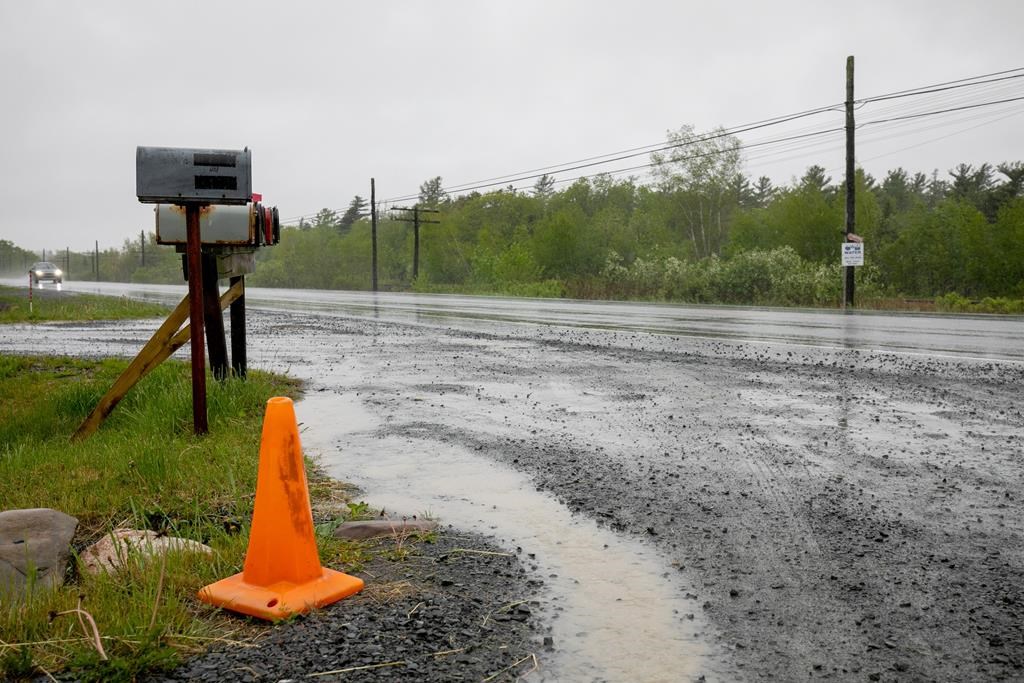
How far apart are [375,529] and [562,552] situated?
2.99 feet

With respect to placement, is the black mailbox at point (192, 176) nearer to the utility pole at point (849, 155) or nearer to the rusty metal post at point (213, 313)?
the rusty metal post at point (213, 313)

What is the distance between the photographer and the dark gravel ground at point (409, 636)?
2.59 meters

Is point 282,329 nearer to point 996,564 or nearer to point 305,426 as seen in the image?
point 305,426

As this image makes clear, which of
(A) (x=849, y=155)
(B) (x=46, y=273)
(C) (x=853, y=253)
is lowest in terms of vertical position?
(C) (x=853, y=253)

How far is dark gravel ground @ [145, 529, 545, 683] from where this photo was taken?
2594mm

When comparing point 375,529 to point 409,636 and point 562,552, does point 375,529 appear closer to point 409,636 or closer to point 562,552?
point 562,552

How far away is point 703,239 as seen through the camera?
63.2m

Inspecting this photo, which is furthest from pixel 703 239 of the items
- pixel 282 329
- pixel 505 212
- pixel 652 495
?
pixel 652 495

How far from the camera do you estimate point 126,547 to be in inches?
150

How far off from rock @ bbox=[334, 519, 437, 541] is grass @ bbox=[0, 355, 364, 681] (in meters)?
0.15

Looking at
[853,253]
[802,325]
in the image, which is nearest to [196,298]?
[802,325]

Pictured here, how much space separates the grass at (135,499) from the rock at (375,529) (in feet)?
0.49

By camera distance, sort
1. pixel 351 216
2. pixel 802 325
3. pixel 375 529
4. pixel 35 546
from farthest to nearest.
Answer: pixel 351 216
pixel 802 325
pixel 375 529
pixel 35 546

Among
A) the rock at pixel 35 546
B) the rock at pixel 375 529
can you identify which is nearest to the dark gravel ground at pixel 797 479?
the rock at pixel 375 529
